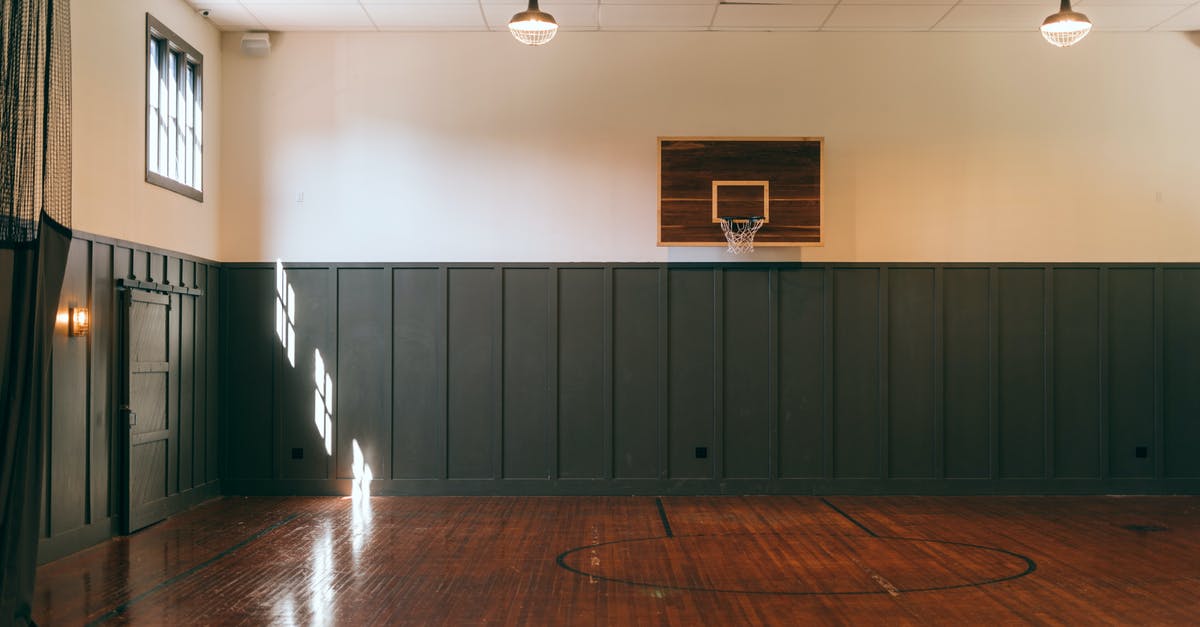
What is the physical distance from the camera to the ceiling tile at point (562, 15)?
9.67 metres

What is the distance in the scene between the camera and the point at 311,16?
32.6 feet

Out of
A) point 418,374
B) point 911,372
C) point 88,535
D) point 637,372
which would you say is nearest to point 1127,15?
point 911,372

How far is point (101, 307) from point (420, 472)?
3513 millimetres

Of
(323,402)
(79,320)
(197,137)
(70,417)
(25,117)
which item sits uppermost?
(197,137)

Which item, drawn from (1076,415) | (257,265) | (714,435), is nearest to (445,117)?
(257,265)

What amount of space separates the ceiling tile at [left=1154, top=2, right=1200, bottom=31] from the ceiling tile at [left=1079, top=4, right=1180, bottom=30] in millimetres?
83

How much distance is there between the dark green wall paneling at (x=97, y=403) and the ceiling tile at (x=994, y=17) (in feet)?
24.9

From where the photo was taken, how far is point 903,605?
19.7 ft

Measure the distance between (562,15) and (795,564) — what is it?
5.64 meters

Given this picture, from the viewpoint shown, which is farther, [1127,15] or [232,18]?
[232,18]

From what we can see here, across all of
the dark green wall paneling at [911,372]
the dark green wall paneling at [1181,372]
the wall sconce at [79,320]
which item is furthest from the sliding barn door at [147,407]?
the dark green wall paneling at [1181,372]

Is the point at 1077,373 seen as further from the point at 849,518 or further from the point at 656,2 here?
the point at 656,2

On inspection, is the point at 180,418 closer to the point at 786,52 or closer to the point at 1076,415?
the point at 786,52

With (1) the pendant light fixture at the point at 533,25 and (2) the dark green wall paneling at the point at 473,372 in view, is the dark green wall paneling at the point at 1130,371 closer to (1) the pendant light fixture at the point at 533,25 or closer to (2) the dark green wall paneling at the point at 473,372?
(2) the dark green wall paneling at the point at 473,372
